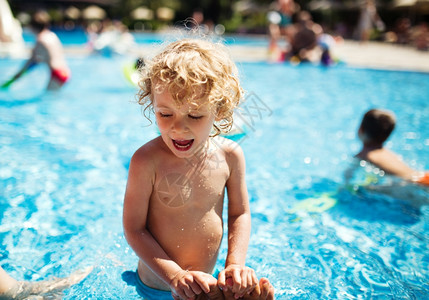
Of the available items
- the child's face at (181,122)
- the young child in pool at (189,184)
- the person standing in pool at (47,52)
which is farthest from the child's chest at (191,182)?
the person standing in pool at (47,52)

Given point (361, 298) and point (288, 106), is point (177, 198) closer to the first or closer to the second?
point (361, 298)

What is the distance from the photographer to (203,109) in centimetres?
164

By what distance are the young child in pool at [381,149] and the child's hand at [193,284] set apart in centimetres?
288

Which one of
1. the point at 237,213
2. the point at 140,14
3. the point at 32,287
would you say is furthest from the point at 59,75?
the point at 140,14

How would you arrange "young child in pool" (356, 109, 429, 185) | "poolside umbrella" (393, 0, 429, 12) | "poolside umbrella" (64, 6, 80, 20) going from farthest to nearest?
"poolside umbrella" (64, 6, 80, 20), "poolside umbrella" (393, 0, 429, 12), "young child in pool" (356, 109, 429, 185)

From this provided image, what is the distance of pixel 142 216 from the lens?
1755mm

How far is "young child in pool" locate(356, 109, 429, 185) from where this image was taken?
3764 mm

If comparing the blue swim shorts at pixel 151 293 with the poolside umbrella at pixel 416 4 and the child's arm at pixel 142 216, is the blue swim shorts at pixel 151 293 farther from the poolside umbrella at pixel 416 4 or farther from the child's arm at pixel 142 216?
the poolside umbrella at pixel 416 4

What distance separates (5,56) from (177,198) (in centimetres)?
1259

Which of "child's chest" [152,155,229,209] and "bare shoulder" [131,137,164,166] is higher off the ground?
"bare shoulder" [131,137,164,166]

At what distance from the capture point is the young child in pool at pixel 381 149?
12.3 ft

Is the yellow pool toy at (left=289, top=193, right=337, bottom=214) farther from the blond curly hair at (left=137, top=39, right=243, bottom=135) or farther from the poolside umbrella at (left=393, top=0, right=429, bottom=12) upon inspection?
the poolside umbrella at (left=393, top=0, right=429, bottom=12)

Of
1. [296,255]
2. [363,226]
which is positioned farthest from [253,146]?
[296,255]

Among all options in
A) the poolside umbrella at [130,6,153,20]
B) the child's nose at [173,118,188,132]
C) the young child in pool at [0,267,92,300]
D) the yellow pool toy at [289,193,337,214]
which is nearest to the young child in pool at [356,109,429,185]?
the yellow pool toy at [289,193,337,214]
